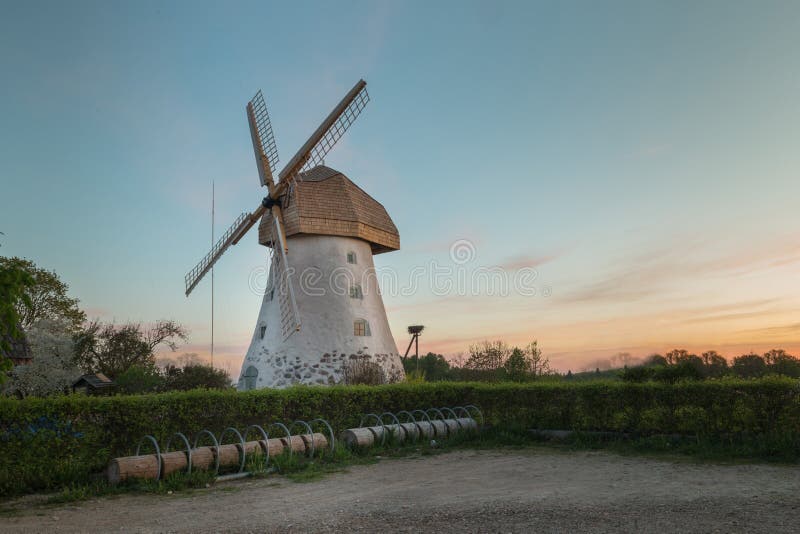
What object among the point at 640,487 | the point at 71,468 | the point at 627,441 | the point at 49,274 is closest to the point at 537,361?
the point at 627,441

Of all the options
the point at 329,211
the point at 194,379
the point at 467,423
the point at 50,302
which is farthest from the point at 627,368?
the point at 50,302

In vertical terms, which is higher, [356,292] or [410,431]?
[356,292]

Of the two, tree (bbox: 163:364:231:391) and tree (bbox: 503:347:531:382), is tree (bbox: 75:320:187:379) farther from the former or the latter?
tree (bbox: 503:347:531:382)

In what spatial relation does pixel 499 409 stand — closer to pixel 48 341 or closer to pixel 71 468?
pixel 71 468

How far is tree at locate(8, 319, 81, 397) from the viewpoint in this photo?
87.8 ft

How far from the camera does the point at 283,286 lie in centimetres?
1966

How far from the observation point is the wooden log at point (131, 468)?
8.29 metres

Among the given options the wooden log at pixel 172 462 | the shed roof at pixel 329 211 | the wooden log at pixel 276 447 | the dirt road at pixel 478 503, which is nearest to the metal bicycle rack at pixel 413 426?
the wooden log at pixel 276 447

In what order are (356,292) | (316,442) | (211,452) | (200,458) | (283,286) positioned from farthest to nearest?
(356,292), (283,286), (316,442), (211,452), (200,458)

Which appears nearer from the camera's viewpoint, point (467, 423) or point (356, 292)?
point (467, 423)

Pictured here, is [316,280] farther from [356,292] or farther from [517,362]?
[517,362]

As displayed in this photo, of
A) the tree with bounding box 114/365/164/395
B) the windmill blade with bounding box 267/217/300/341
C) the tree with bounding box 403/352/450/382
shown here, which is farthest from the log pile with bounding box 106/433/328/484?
the tree with bounding box 403/352/450/382

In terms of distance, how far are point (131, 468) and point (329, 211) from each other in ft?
42.3

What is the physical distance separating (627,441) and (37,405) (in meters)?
10.5
